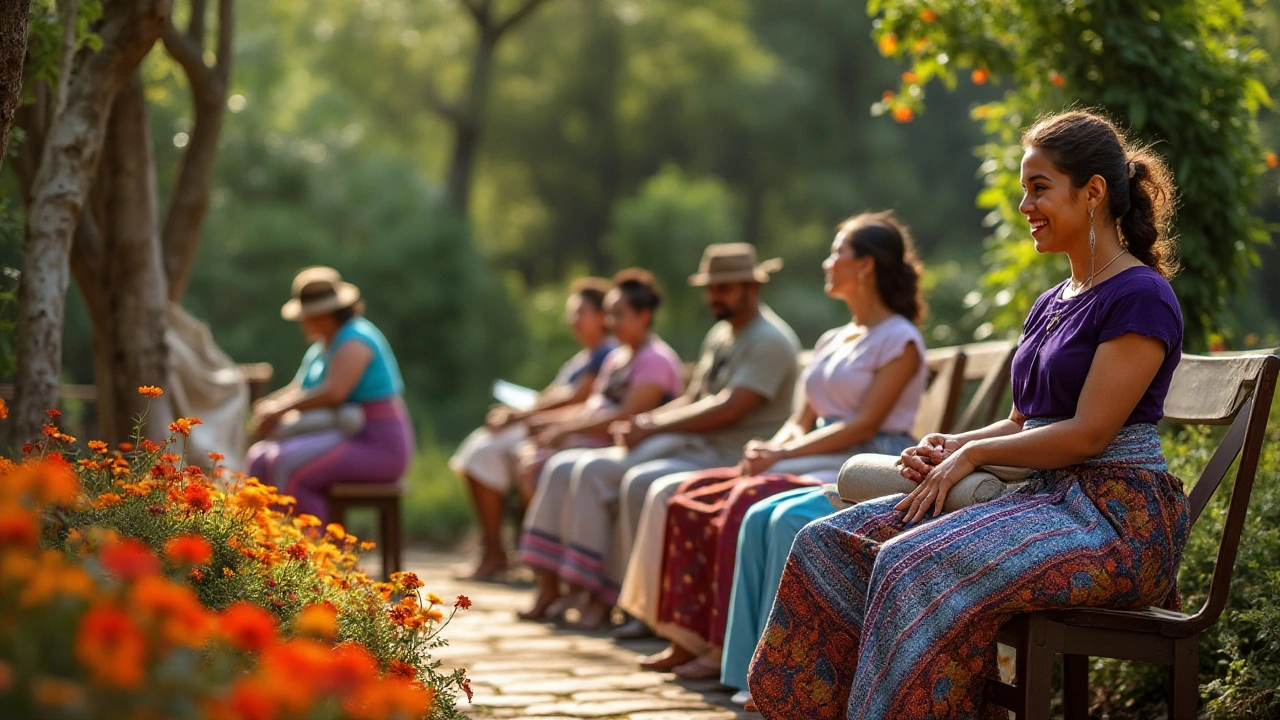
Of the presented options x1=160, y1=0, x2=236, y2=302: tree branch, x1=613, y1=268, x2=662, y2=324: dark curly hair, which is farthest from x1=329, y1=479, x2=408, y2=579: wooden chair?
x1=613, y1=268, x2=662, y2=324: dark curly hair

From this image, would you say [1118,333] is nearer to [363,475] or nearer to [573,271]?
[363,475]

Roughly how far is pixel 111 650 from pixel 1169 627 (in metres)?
2.31

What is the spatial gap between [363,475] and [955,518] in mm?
4707

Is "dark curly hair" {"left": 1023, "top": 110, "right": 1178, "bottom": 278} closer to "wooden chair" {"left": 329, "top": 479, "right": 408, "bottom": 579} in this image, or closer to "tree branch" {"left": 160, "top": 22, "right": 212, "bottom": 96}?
"tree branch" {"left": 160, "top": 22, "right": 212, "bottom": 96}

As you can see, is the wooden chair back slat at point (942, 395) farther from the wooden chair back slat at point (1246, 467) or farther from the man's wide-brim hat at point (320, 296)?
the man's wide-brim hat at point (320, 296)

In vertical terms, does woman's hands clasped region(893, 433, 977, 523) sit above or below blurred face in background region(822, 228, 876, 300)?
below

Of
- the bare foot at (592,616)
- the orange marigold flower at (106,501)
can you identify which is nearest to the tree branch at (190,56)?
the bare foot at (592,616)

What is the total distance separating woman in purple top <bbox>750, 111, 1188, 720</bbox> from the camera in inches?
112

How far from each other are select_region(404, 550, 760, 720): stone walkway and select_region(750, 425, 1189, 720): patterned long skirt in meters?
1.19

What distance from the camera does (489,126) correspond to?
28156mm

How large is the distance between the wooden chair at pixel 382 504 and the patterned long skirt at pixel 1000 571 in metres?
4.47

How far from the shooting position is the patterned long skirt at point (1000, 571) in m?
2.82

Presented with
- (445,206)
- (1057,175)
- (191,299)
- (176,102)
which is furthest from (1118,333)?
(445,206)

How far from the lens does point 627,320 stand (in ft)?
22.0
